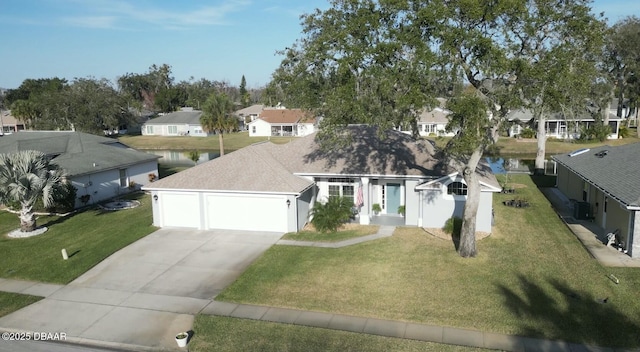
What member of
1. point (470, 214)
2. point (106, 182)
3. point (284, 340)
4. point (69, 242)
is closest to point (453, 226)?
point (470, 214)

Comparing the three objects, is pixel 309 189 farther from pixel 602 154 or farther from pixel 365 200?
pixel 602 154

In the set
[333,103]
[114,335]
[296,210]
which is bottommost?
[114,335]

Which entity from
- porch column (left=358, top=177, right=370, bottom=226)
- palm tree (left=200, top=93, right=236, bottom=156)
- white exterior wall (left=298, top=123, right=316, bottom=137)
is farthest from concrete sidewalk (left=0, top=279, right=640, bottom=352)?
white exterior wall (left=298, top=123, right=316, bottom=137)

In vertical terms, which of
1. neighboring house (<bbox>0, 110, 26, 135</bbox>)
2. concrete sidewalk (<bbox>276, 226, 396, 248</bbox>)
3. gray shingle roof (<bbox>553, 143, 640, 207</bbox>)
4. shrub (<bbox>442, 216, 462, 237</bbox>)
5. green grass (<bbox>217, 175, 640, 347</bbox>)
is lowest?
green grass (<bbox>217, 175, 640, 347</bbox>)

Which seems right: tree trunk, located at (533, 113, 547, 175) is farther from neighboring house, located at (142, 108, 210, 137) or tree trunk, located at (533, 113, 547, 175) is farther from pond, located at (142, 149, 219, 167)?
neighboring house, located at (142, 108, 210, 137)

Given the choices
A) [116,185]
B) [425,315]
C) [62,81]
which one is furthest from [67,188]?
[62,81]

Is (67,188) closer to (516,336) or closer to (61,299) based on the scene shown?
(61,299)

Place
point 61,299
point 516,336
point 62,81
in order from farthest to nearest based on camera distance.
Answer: point 62,81 < point 61,299 < point 516,336
